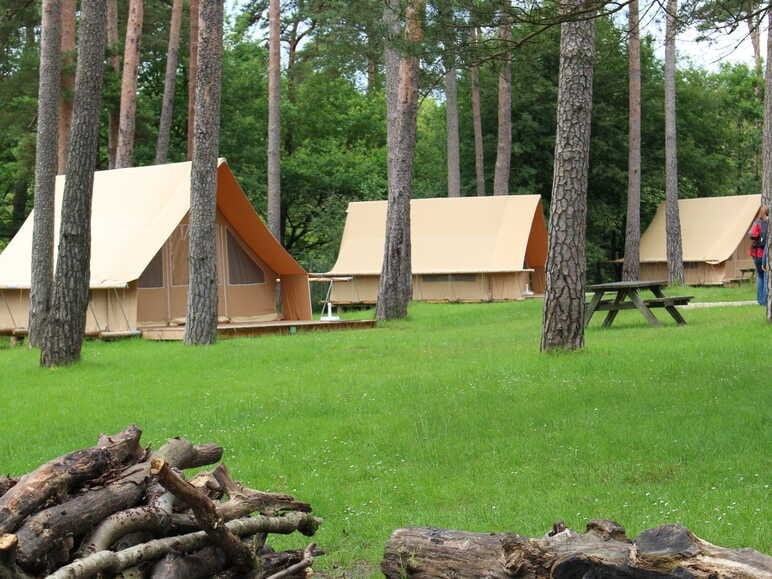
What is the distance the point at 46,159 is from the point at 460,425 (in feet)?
31.3

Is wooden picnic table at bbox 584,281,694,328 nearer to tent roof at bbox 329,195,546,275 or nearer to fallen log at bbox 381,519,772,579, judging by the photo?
tent roof at bbox 329,195,546,275

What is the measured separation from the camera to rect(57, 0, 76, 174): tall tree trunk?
21406 mm

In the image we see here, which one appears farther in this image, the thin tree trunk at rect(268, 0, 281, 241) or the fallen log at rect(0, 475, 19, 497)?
the thin tree trunk at rect(268, 0, 281, 241)

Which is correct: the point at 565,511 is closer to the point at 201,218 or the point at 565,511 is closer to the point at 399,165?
the point at 201,218

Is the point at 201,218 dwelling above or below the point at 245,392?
above

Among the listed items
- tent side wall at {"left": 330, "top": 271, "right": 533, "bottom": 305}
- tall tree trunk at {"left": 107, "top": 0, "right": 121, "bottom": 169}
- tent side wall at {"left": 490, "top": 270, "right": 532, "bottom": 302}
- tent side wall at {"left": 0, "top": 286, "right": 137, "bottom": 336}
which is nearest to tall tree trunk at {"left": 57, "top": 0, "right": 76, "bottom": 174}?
tent side wall at {"left": 0, "top": 286, "right": 137, "bottom": 336}

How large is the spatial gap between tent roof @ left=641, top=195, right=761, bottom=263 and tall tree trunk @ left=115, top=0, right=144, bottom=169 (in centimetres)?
1616

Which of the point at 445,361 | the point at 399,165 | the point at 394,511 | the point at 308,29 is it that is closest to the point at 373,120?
the point at 308,29

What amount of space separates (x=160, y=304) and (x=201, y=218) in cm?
406

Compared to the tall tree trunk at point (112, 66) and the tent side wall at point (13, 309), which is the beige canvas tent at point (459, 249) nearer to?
the tall tree trunk at point (112, 66)

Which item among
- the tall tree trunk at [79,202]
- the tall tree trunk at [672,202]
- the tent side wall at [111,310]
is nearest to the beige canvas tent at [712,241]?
the tall tree trunk at [672,202]

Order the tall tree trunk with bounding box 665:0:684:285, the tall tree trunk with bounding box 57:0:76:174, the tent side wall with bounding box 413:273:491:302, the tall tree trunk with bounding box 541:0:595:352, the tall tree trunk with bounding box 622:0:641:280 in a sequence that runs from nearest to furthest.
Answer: the tall tree trunk with bounding box 541:0:595:352 < the tall tree trunk with bounding box 57:0:76:174 < the tent side wall with bounding box 413:273:491:302 < the tall tree trunk with bounding box 665:0:684:285 < the tall tree trunk with bounding box 622:0:641:280

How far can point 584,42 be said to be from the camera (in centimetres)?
1123

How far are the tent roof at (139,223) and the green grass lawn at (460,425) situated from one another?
4863 mm
